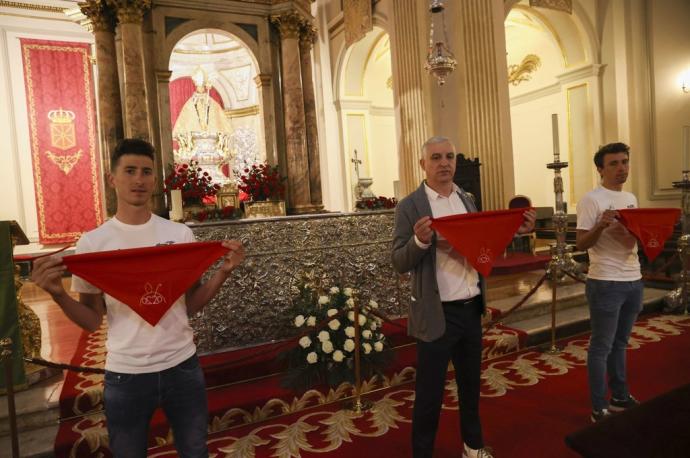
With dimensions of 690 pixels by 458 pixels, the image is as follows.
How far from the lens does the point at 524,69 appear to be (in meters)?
13.8

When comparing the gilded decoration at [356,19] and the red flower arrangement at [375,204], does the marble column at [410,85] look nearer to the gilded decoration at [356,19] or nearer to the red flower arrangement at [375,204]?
the gilded decoration at [356,19]

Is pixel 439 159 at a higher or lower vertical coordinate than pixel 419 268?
higher

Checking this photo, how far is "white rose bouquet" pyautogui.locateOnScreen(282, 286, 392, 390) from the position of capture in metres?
3.94

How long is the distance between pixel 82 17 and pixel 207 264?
8331 mm

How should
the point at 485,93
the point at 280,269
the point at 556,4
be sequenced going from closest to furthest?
the point at 280,269 → the point at 485,93 → the point at 556,4

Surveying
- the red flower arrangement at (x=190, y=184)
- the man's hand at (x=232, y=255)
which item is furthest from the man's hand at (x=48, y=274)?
the red flower arrangement at (x=190, y=184)

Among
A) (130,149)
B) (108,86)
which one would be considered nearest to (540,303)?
Answer: (130,149)

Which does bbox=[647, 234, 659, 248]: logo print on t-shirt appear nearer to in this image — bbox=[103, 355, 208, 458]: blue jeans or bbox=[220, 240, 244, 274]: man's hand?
bbox=[220, 240, 244, 274]: man's hand

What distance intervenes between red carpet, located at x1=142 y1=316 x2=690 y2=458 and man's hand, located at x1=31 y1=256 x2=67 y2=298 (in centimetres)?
204

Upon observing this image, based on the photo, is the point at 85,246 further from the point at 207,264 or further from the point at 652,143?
the point at 652,143

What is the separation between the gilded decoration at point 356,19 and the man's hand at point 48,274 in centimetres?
1099

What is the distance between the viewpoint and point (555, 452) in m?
2.99

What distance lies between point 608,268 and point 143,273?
2.78 meters

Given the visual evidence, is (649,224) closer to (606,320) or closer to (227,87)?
(606,320)
